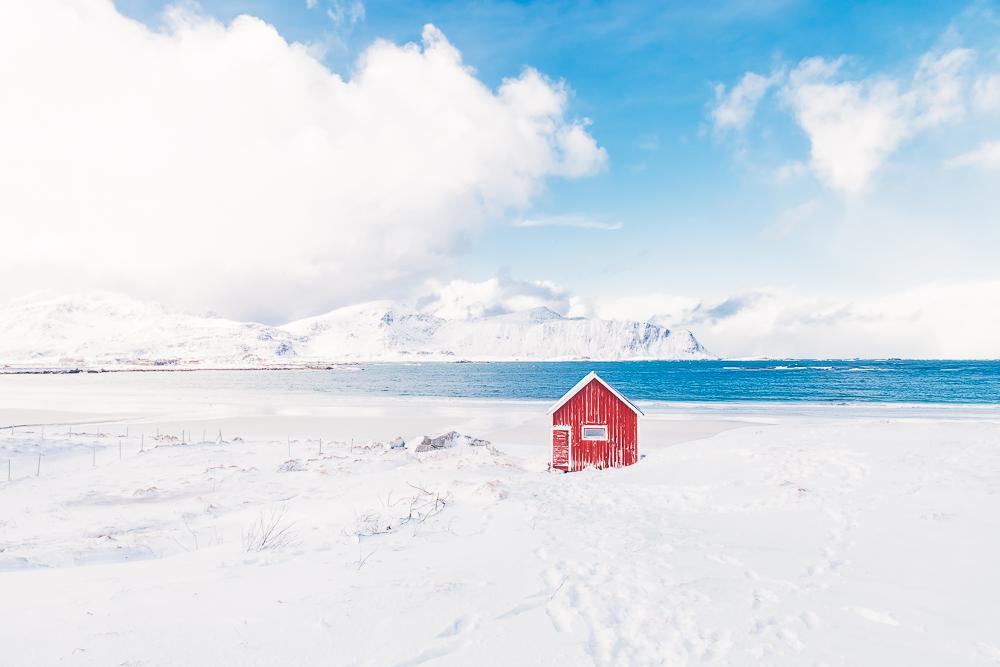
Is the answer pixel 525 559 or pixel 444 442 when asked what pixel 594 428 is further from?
pixel 525 559

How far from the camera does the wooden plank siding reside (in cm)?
2472

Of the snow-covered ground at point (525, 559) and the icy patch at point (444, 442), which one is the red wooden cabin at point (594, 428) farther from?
the icy patch at point (444, 442)

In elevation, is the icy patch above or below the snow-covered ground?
below

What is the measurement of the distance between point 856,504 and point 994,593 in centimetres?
589

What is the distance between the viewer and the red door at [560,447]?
24609mm

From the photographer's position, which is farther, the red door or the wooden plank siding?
the wooden plank siding

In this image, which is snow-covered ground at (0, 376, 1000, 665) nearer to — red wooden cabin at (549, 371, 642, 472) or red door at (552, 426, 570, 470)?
red door at (552, 426, 570, 470)

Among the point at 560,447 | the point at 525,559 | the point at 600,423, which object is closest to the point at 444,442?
the point at 560,447

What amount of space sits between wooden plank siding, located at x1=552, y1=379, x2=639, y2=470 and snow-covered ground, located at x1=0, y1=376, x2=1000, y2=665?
337 centimetres

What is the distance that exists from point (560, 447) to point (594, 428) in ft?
6.20

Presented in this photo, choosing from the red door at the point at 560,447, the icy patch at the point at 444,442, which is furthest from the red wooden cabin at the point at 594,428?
the icy patch at the point at 444,442

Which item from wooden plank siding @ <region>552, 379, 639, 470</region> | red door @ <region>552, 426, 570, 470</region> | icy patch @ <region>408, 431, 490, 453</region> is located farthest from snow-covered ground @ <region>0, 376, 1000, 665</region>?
icy patch @ <region>408, 431, 490, 453</region>

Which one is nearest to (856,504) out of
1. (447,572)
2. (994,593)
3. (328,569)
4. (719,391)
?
(994,593)

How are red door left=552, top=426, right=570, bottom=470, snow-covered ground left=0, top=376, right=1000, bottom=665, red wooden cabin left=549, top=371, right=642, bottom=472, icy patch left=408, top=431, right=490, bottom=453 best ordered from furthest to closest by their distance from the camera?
1. icy patch left=408, top=431, right=490, bottom=453
2. red wooden cabin left=549, top=371, right=642, bottom=472
3. red door left=552, top=426, right=570, bottom=470
4. snow-covered ground left=0, top=376, right=1000, bottom=665
